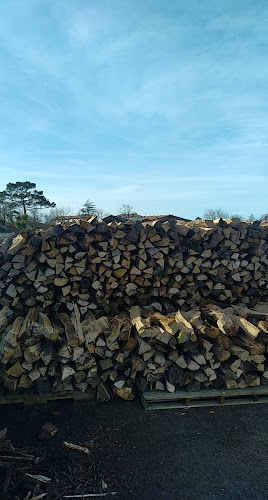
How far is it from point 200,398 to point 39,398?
1.86m

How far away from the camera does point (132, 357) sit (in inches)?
146

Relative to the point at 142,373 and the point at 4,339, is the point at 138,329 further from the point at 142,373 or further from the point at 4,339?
the point at 4,339

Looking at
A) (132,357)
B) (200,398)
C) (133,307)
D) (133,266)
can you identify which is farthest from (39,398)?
(133,266)

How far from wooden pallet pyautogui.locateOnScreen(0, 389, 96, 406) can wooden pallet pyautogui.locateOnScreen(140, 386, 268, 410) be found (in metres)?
0.71

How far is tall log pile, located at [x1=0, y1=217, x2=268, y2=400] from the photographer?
362 centimetres

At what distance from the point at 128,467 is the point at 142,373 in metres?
1.09

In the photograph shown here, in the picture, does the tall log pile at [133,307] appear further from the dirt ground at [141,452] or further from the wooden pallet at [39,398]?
the dirt ground at [141,452]

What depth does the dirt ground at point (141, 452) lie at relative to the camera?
2.54 m

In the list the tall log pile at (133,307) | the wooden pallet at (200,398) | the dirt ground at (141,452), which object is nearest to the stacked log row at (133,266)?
the tall log pile at (133,307)

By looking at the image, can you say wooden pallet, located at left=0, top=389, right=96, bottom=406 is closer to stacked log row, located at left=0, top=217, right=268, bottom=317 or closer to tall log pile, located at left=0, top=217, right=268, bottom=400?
tall log pile, located at left=0, top=217, right=268, bottom=400

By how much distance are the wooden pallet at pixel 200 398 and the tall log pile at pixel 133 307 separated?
9 centimetres

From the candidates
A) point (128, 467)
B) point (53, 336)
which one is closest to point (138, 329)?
point (53, 336)

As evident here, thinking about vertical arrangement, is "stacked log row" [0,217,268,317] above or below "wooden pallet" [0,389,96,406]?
above

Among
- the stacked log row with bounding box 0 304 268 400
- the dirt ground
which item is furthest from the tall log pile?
the dirt ground
